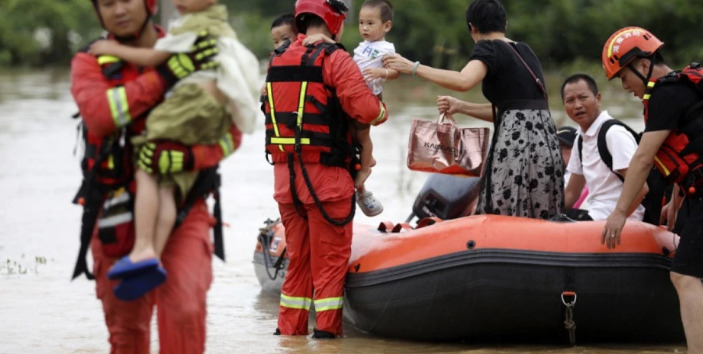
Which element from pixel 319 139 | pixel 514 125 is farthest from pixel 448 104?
pixel 319 139

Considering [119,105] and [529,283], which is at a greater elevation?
[119,105]

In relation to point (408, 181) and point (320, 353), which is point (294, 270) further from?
point (408, 181)

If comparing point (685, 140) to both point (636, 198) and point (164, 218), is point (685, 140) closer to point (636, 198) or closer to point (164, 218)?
point (636, 198)

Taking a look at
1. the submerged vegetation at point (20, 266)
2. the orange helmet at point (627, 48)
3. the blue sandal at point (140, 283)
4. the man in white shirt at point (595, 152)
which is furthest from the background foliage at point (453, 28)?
the blue sandal at point (140, 283)

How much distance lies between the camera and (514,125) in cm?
703

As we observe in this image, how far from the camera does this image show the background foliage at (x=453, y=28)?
1239 inches

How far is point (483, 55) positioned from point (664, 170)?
1097 millimetres

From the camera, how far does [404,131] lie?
19.3 metres

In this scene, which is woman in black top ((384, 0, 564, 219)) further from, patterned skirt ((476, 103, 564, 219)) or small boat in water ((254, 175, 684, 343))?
small boat in water ((254, 175, 684, 343))

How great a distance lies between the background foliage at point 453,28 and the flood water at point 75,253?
7.30 metres

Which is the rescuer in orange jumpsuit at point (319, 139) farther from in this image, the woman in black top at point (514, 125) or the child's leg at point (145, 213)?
the child's leg at point (145, 213)

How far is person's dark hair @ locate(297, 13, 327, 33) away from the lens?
716 centimetres

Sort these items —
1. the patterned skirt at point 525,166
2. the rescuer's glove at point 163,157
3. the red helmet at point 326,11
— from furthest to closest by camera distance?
1. the red helmet at point 326,11
2. the patterned skirt at point 525,166
3. the rescuer's glove at point 163,157

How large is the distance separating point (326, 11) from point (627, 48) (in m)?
1.57
